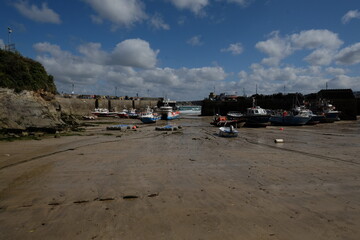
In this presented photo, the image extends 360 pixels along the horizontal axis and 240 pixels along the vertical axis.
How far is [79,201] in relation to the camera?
19.4 feet

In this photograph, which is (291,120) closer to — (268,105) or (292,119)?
(292,119)

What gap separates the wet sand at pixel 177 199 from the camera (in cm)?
454

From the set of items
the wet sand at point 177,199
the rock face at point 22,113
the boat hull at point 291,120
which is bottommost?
the wet sand at point 177,199

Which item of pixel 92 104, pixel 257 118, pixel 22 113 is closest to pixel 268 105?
pixel 257 118

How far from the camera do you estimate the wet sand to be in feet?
14.9

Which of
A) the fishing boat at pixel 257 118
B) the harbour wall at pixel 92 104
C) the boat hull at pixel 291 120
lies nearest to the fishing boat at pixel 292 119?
the boat hull at pixel 291 120

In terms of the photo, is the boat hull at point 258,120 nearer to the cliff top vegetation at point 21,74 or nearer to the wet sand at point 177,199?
the wet sand at point 177,199

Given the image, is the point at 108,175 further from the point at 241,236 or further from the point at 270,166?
the point at 270,166

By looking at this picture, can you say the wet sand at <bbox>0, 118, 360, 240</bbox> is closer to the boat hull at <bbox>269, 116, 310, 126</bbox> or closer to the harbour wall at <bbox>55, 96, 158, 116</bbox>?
the boat hull at <bbox>269, 116, 310, 126</bbox>

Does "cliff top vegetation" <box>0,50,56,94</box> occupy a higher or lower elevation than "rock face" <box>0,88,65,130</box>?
higher

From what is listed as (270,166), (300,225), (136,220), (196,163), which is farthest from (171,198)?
(270,166)

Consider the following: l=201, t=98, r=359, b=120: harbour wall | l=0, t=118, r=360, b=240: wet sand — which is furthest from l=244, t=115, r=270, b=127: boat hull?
l=201, t=98, r=359, b=120: harbour wall

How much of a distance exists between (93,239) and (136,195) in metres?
2.26

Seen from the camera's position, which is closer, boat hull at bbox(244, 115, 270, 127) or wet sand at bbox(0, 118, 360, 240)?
wet sand at bbox(0, 118, 360, 240)
